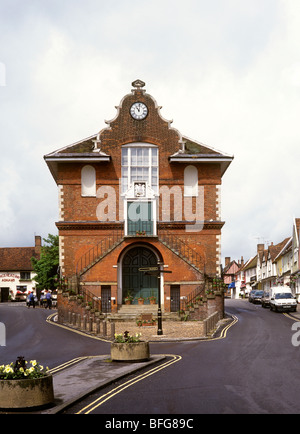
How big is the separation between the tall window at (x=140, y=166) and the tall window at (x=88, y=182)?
6.68 ft

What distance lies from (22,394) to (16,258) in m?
77.3

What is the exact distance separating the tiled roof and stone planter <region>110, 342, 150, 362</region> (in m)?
67.7

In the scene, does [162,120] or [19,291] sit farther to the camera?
[19,291]

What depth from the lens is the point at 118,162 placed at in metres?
38.3

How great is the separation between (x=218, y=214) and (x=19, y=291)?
5075 centimetres

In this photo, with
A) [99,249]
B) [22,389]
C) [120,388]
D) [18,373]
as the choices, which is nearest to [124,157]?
[99,249]

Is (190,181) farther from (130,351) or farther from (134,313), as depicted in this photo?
(130,351)

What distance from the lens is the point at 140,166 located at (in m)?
38.4

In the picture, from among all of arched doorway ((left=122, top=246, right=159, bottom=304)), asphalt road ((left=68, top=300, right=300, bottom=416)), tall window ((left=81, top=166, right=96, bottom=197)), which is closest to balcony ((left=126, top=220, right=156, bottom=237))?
arched doorway ((left=122, top=246, right=159, bottom=304))

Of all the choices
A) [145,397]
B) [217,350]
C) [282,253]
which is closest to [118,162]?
[217,350]

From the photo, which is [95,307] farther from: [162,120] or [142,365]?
[142,365]

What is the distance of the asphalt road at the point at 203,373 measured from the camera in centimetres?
1112

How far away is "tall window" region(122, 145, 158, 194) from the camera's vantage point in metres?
38.2
